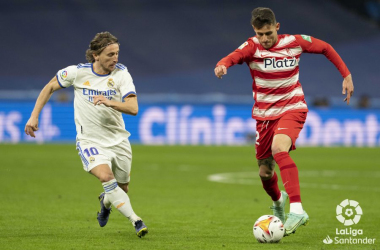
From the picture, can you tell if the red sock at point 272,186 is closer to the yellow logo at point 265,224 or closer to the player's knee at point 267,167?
the player's knee at point 267,167

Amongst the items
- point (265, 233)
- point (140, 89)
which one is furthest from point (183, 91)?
point (265, 233)

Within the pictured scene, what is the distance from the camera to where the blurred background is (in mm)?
26406

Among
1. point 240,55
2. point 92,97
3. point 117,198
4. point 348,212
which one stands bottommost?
point 348,212

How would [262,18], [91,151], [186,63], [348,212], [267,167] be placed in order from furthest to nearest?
[186,63]
[348,212]
[267,167]
[91,151]
[262,18]

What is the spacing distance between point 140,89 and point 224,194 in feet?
64.2

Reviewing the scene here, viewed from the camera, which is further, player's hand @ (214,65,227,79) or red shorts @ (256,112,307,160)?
red shorts @ (256,112,307,160)

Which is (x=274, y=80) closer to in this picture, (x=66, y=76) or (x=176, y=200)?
(x=66, y=76)

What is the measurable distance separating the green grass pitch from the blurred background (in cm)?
401

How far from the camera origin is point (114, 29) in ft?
117

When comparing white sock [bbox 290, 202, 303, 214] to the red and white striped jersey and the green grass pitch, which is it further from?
the red and white striped jersey

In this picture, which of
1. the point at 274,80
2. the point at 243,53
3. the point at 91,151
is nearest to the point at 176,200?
the point at 91,151

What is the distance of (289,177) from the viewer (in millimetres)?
7699

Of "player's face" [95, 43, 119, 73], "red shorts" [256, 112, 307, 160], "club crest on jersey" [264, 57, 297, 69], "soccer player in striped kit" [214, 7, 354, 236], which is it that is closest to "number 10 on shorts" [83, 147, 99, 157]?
"player's face" [95, 43, 119, 73]

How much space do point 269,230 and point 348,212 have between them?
10.2 feet
